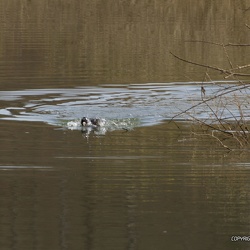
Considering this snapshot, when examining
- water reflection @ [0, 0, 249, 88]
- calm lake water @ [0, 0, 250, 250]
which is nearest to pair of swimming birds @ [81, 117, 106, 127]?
calm lake water @ [0, 0, 250, 250]

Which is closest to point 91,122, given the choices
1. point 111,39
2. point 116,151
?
point 116,151

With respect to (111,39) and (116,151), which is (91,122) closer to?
(116,151)

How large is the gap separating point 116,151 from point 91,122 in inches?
103

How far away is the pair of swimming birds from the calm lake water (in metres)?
0.12

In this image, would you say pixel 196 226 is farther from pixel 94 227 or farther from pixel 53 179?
pixel 53 179

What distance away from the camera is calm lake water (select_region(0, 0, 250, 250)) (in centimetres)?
974

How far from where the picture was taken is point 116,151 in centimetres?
1375

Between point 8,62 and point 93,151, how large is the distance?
1183cm

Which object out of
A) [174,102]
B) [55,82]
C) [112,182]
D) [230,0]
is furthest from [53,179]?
[230,0]

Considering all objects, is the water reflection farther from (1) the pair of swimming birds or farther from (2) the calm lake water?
(1) the pair of swimming birds

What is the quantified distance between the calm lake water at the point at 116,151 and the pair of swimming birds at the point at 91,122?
122mm

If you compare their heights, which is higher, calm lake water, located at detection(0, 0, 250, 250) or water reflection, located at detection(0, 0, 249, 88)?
water reflection, located at detection(0, 0, 249, 88)

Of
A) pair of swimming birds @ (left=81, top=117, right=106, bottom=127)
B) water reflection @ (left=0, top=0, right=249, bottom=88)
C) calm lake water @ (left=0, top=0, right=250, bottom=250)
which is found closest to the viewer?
calm lake water @ (left=0, top=0, right=250, bottom=250)

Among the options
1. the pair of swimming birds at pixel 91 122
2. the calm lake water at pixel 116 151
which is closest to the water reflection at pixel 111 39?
the calm lake water at pixel 116 151
